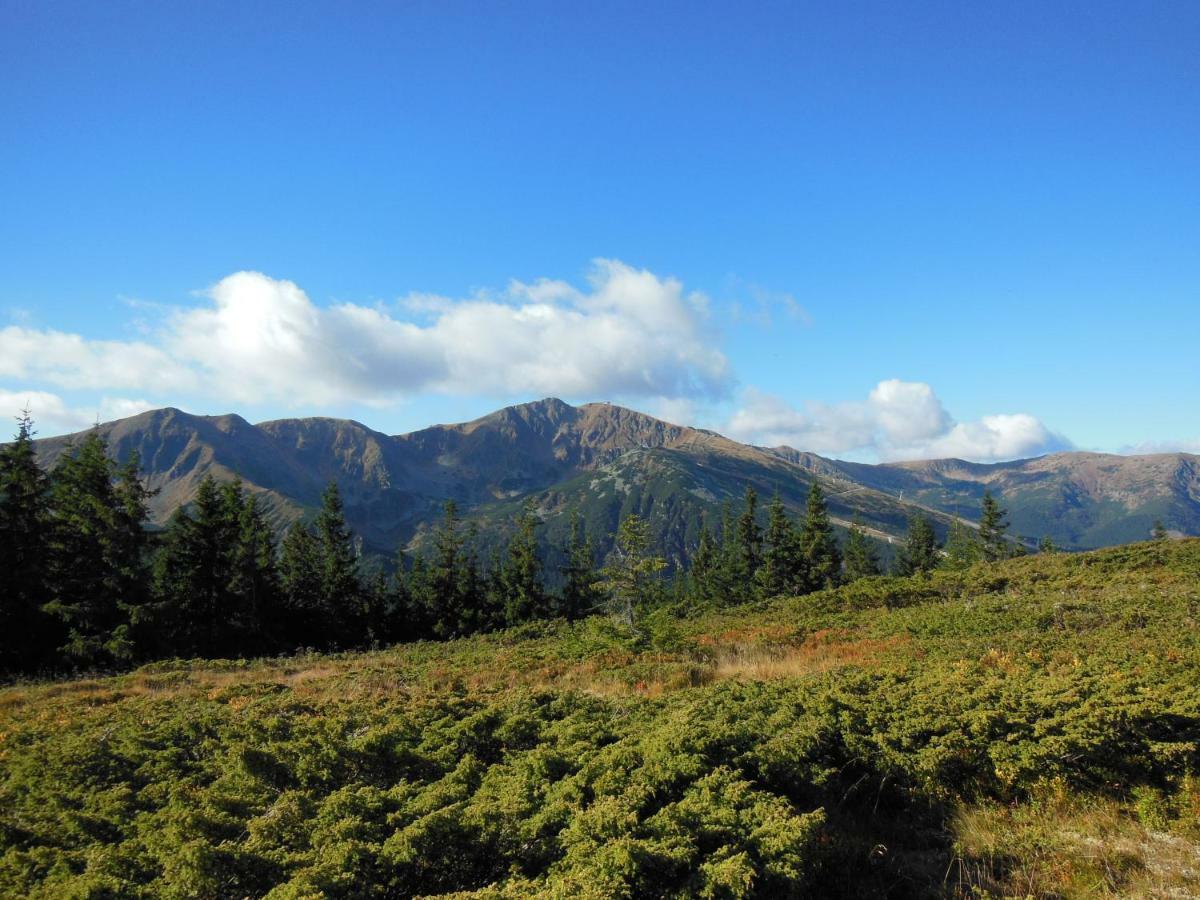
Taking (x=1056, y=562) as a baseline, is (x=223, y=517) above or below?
above

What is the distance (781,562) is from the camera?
6675 centimetres

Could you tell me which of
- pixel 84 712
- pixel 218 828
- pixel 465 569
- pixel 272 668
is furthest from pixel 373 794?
pixel 465 569

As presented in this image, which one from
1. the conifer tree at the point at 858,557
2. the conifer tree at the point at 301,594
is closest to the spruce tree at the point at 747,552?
the conifer tree at the point at 858,557

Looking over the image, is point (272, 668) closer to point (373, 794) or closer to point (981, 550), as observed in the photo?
point (373, 794)

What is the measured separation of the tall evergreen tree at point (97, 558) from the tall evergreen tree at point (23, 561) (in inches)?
28.2

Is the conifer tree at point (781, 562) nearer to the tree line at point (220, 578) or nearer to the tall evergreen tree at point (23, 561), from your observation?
the tree line at point (220, 578)

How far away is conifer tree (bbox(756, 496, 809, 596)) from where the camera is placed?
215ft

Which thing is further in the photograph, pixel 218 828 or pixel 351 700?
pixel 351 700

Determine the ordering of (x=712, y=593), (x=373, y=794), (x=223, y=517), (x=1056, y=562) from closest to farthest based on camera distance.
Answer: (x=373, y=794)
(x=1056, y=562)
(x=223, y=517)
(x=712, y=593)

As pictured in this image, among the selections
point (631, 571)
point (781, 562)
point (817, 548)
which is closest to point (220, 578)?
point (631, 571)

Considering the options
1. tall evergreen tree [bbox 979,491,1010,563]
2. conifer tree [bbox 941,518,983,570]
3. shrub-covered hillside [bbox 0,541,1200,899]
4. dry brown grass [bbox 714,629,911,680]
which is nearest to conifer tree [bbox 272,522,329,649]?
shrub-covered hillside [bbox 0,541,1200,899]

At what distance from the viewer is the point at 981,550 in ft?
267

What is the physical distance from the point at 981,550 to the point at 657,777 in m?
92.4

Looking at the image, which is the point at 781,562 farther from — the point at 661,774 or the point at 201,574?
the point at 661,774
